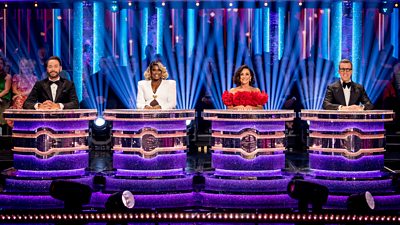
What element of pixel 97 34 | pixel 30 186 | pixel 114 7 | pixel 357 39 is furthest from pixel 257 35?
pixel 30 186

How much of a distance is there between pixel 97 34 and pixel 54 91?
5.26 meters

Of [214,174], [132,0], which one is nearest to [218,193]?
[214,174]

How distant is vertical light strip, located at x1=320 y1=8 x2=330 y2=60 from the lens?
1274cm

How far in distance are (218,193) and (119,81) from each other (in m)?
5.94

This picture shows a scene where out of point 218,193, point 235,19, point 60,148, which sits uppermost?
point 235,19

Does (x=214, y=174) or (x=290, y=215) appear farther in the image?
(x=214, y=174)

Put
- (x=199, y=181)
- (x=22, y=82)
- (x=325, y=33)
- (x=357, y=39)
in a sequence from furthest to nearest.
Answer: (x=325, y=33)
(x=357, y=39)
(x=22, y=82)
(x=199, y=181)

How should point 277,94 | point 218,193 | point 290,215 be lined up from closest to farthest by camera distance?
1. point 290,215
2. point 218,193
3. point 277,94

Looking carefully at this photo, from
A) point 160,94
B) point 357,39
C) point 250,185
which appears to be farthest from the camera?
point 357,39

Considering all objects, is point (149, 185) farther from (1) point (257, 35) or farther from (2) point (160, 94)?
(1) point (257, 35)

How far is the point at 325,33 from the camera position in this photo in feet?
41.9

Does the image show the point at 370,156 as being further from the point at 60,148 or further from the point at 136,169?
the point at 60,148

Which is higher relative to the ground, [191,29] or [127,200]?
[191,29]

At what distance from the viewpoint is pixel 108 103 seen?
41.7ft
